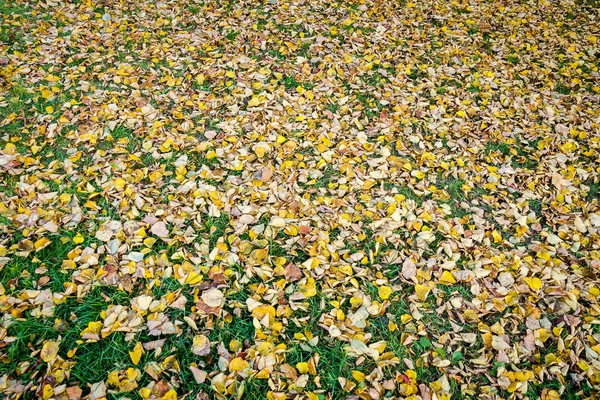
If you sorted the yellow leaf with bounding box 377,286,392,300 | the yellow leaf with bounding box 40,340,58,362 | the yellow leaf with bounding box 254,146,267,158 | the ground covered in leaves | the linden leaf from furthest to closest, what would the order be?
the yellow leaf with bounding box 254,146,267,158, the yellow leaf with bounding box 377,286,392,300, the linden leaf, the ground covered in leaves, the yellow leaf with bounding box 40,340,58,362

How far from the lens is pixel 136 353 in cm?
216

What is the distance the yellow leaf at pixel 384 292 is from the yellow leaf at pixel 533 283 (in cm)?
89

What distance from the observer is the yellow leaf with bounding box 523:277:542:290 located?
2.57 meters

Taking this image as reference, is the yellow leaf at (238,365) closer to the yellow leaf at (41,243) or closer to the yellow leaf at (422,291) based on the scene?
the yellow leaf at (422,291)

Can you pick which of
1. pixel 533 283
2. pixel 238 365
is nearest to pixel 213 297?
pixel 238 365

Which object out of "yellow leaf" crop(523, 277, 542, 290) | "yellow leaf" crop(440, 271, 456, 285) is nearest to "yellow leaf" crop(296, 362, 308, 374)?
"yellow leaf" crop(440, 271, 456, 285)

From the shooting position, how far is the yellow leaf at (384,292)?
8.22 feet

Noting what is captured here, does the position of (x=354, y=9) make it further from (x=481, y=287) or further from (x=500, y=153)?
(x=481, y=287)

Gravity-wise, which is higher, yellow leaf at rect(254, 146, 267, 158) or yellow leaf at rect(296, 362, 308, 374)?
yellow leaf at rect(254, 146, 267, 158)

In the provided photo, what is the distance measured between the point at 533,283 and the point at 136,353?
240 centimetres

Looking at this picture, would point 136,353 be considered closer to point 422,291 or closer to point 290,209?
point 290,209

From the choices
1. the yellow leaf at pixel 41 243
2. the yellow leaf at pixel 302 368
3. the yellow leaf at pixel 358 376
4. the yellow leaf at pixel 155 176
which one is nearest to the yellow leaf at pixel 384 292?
the yellow leaf at pixel 358 376

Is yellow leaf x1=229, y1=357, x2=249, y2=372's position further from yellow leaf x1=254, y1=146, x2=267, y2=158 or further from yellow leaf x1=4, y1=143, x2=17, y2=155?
yellow leaf x1=4, y1=143, x2=17, y2=155

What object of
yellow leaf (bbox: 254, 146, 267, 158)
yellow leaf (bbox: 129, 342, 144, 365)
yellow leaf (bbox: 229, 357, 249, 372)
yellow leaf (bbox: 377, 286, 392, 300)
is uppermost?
yellow leaf (bbox: 254, 146, 267, 158)
